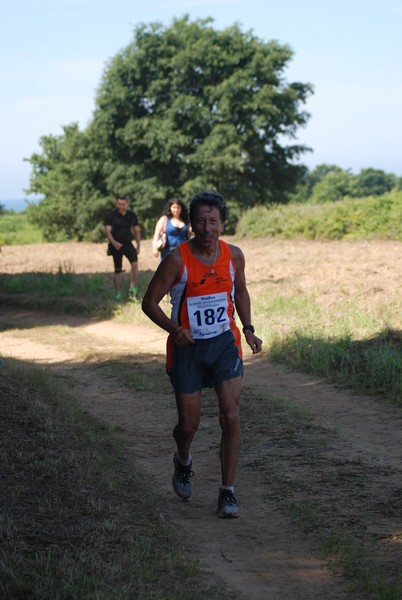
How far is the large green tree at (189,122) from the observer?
44219 mm

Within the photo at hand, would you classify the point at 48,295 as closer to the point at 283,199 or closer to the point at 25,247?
the point at 25,247

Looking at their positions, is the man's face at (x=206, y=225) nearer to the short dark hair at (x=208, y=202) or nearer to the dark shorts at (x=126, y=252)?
the short dark hair at (x=208, y=202)

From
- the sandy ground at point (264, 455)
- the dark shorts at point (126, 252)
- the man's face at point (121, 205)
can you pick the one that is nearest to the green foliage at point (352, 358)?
the sandy ground at point (264, 455)

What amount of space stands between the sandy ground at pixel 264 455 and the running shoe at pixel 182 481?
2.8 inches

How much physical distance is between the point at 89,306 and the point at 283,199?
33.0 m

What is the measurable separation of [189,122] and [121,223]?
2960 cm

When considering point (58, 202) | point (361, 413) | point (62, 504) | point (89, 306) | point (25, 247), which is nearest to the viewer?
point (62, 504)

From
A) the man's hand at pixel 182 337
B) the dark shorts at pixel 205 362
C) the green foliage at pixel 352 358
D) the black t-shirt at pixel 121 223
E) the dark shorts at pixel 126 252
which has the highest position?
the black t-shirt at pixel 121 223

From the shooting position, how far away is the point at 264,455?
705 centimetres

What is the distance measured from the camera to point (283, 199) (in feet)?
159

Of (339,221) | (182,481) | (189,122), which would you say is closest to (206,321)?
(182,481)

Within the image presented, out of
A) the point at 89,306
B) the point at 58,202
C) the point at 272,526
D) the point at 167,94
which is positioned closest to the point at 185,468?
the point at 272,526

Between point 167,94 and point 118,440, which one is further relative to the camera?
point 167,94

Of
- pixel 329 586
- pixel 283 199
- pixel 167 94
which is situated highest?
pixel 167 94
